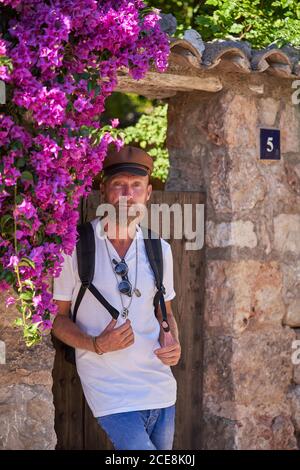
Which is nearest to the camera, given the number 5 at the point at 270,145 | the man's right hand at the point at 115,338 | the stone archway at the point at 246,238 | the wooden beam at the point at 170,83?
the man's right hand at the point at 115,338

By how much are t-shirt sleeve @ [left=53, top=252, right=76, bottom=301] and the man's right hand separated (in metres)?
0.28

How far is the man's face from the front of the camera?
3738mm

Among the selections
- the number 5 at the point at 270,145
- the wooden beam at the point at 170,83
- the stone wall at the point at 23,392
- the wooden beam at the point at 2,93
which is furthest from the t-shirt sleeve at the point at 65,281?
the number 5 at the point at 270,145

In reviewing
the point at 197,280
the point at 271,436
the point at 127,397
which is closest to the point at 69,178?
the point at 127,397

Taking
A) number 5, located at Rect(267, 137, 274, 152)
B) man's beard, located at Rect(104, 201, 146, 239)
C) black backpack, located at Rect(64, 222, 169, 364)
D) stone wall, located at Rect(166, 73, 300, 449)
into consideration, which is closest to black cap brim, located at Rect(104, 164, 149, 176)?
man's beard, located at Rect(104, 201, 146, 239)

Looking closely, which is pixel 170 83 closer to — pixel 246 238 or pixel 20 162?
pixel 246 238

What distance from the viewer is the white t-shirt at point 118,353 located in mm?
3553

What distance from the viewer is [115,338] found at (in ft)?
11.3

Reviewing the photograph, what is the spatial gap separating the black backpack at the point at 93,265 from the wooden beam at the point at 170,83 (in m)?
0.97

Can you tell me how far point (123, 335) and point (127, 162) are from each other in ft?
2.68

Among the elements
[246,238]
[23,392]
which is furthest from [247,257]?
[23,392]

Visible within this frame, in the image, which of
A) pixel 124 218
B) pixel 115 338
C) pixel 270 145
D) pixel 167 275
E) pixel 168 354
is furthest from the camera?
pixel 270 145

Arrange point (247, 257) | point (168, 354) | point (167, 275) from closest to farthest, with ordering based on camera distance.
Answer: point (168, 354)
point (167, 275)
point (247, 257)

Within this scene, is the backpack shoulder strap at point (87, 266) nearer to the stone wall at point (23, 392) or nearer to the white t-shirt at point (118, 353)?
the white t-shirt at point (118, 353)
